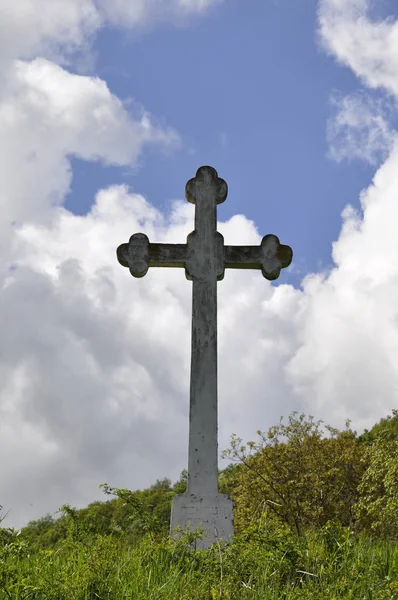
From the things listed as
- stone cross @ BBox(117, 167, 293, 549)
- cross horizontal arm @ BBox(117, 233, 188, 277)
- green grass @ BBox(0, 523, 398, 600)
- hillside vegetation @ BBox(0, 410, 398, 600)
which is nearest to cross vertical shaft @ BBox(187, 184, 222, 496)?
stone cross @ BBox(117, 167, 293, 549)

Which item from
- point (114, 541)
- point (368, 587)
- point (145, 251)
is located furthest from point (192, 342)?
→ point (368, 587)

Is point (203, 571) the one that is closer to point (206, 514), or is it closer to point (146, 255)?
point (206, 514)

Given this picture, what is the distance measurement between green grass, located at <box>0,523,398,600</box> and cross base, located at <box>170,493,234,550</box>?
71cm

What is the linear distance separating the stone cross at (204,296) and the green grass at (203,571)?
88 cm

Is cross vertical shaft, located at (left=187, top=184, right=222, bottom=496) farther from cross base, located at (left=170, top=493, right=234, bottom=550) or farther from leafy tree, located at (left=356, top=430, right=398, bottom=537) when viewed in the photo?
leafy tree, located at (left=356, top=430, right=398, bottom=537)

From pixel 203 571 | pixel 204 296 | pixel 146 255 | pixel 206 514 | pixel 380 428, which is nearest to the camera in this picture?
pixel 203 571

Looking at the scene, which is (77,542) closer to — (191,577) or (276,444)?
(191,577)

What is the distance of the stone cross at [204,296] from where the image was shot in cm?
641

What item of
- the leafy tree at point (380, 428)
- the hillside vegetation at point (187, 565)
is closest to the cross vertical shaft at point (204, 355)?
the hillside vegetation at point (187, 565)

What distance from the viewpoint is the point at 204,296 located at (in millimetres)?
7316

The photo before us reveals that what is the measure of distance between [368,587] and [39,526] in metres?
19.4

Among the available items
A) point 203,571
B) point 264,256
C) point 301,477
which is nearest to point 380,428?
point 301,477

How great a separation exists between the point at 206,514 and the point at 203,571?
1.39m

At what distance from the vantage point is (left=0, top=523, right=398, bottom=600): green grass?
4.00m
